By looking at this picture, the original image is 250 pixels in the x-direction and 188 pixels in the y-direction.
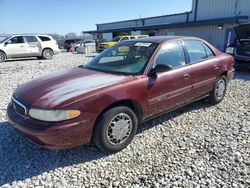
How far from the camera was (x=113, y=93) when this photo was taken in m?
2.96

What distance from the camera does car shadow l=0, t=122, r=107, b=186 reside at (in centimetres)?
279

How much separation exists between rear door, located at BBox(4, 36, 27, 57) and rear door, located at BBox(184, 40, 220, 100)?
12.5 meters

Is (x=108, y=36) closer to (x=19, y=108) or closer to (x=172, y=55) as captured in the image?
(x=172, y=55)

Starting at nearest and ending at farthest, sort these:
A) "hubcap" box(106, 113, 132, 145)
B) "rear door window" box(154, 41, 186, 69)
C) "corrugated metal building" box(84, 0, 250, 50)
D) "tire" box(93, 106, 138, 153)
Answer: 1. "tire" box(93, 106, 138, 153)
2. "hubcap" box(106, 113, 132, 145)
3. "rear door window" box(154, 41, 186, 69)
4. "corrugated metal building" box(84, 0, 250, 50)

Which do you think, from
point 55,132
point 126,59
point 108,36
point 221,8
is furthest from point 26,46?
point 108,36

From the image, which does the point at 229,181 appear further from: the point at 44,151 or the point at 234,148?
the point at 44,151

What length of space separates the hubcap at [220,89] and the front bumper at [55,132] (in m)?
3.20

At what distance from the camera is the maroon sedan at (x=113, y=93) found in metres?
2.69

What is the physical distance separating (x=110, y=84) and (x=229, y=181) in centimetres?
184

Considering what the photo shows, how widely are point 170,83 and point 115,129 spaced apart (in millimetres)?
1210

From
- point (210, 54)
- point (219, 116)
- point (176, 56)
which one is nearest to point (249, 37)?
point (210, 54)

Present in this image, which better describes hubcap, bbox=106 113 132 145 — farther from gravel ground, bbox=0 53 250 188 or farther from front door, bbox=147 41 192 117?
front door, bbox=147 41 192 117

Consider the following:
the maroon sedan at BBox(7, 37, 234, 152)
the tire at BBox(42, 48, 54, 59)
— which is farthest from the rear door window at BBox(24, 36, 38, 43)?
the maroon sedan at BBox(7, 37, 234, 152)

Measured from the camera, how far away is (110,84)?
303cm
